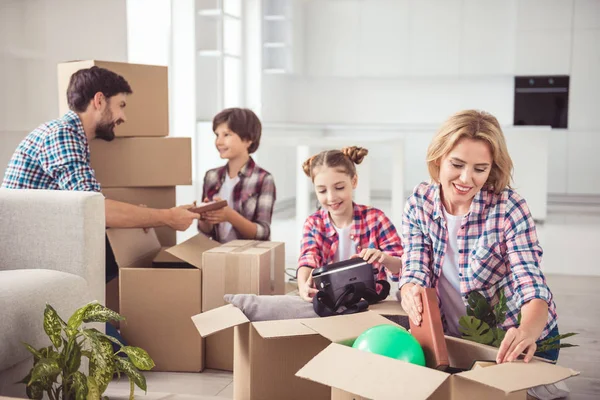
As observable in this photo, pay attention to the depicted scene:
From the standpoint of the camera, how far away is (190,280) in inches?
92.0

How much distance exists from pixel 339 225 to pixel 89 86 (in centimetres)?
98

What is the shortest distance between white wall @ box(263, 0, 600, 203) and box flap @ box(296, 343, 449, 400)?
539cm

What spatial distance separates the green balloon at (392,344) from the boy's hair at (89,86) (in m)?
1.46

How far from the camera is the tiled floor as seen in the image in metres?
2.21

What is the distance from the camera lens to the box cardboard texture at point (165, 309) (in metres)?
2.34

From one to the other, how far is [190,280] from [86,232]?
1.28 feet

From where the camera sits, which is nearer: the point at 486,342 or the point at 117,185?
the point at 486,342

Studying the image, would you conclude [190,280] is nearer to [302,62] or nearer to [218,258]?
[218,258]

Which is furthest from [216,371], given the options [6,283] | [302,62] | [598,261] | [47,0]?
[302,62]

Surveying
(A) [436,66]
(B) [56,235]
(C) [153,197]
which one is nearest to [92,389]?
(B) [56,235]

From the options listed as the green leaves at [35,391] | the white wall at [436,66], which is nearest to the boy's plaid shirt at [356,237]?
the green leaves at [35,391]

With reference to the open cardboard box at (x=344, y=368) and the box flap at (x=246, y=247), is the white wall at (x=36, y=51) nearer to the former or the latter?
the box flap at (x=246, y=247)

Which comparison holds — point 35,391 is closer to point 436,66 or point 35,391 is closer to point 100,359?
point 100,359

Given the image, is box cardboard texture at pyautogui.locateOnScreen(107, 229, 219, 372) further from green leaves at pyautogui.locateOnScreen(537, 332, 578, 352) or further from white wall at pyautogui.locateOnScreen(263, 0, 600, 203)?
white wall at pyautogui.locateOnScreen(263, 0, 600, 203)
